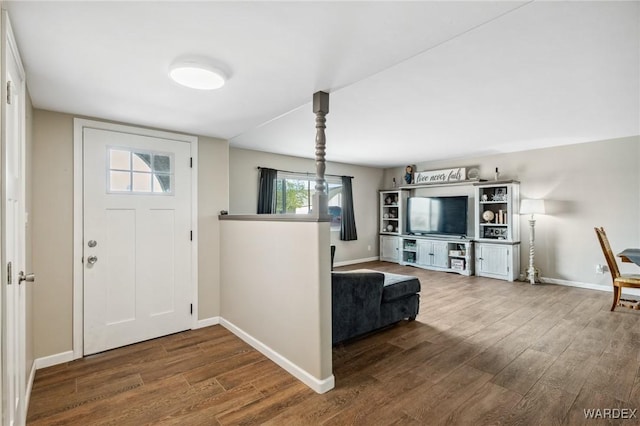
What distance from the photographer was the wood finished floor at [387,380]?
6.40ft

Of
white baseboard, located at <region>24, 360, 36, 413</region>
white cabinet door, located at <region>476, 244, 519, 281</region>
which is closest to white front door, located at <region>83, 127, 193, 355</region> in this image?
white baseboard, located at <region>24, 360, 36, 413</region>

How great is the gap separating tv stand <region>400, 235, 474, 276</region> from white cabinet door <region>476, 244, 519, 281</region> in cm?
19

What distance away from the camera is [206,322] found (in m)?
3.51

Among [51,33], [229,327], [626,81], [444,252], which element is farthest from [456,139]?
[51,33]

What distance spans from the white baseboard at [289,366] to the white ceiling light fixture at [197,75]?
7.18 feet

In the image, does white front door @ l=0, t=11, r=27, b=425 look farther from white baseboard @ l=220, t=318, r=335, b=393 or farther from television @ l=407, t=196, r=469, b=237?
television @ l=407, t=196, r=469, b=237

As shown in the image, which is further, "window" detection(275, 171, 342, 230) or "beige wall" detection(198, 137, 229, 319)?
"window" detection(275, 171, 342, 230)

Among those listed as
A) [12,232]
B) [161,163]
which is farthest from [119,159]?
[12,232]

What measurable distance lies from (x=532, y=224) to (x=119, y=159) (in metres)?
6.32

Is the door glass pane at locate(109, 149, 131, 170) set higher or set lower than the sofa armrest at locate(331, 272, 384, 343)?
higher

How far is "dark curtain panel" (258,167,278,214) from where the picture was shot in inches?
224

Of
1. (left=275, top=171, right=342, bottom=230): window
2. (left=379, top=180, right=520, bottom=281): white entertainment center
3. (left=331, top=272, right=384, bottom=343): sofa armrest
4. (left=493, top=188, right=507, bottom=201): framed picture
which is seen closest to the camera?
(left=331, top=272, right=384, bottom=343): sofa armrest

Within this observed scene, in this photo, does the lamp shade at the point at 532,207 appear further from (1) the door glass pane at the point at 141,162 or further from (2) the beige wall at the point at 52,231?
(2) the beige wall at the point at 52,231

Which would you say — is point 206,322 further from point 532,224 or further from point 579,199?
point 579,199
